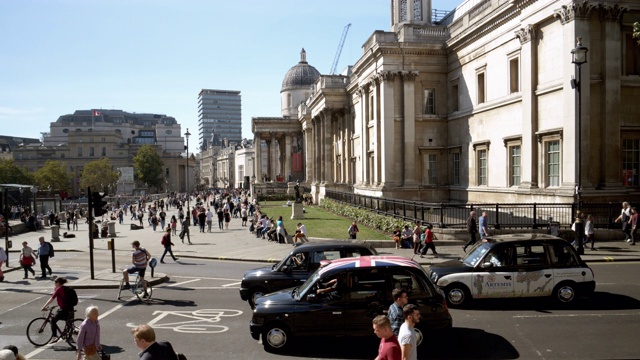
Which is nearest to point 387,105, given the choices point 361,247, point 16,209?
point 361,247

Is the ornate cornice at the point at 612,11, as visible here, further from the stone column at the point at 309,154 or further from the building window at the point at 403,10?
the stone column at the point at 309,154

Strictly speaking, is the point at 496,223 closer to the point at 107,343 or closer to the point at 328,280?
the point at 328,280

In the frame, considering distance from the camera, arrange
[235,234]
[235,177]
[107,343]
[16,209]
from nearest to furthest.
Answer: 1. [107,343]
2. [235,234]
3. [16,209]
4. [235,177]

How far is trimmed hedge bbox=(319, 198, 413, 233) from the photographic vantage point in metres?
28.2

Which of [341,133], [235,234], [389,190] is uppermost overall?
[341,133]

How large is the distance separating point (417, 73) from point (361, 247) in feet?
90.0

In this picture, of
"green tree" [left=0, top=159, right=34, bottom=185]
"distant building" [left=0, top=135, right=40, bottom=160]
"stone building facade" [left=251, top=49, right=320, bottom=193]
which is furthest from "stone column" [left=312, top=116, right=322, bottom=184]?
"distant building" [left=0, top=135, right=40, bottom=160]

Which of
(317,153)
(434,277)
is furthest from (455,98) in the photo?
(434,277)

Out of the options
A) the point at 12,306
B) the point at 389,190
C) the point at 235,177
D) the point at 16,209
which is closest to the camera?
the point at 12,306

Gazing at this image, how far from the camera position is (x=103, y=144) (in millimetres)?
133625

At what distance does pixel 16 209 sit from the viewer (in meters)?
57.3

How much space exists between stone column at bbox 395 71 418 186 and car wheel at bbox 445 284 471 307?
84.5 ft

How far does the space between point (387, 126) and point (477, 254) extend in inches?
1013

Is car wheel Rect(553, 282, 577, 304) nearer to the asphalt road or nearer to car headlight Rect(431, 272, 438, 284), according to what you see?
the asphalt road
